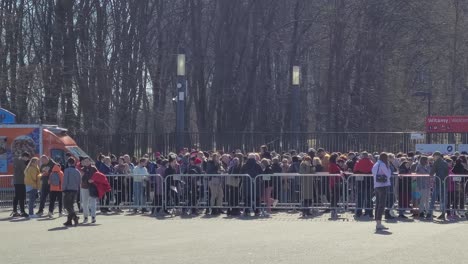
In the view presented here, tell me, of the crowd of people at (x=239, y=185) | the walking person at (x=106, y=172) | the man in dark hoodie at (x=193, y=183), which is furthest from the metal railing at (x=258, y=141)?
the man in dark hoodie at (x=193, y=183)

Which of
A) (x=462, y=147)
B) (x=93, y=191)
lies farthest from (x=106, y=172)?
(x=462, y=147)

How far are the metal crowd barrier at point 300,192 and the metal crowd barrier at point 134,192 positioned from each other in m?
2.75

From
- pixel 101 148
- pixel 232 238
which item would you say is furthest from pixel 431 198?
pixel 101 148

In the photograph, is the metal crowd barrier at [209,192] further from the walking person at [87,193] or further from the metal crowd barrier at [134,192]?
the walking person at [87,193]

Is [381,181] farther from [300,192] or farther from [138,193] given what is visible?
[138,193]

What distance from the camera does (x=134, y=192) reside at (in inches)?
990

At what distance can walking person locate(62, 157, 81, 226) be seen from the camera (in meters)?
21.3

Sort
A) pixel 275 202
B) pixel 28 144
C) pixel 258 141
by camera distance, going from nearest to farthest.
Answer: pixel 275 202 < pixel 28 144 < pixel 258 141

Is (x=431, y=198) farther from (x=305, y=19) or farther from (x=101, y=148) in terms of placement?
(x=305, y=19)

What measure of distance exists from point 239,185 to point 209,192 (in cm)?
85

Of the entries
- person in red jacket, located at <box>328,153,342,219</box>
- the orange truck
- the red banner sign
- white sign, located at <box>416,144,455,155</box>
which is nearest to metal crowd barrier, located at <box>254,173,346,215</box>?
person in red jacket, located at <box>328,153,342,219</box>

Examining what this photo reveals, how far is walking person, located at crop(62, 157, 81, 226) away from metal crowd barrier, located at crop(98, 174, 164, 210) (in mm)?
3281

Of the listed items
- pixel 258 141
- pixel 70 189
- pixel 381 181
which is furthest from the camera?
pixel 258 141

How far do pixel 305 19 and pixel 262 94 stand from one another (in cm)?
460
